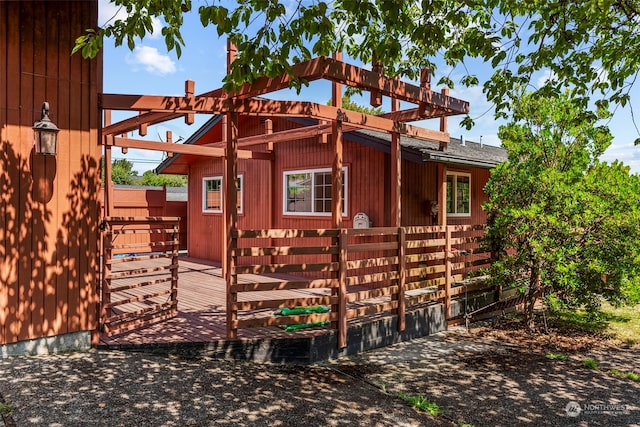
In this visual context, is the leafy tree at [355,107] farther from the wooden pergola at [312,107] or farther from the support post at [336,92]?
the support post at [336,92]

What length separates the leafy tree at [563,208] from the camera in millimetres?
5609

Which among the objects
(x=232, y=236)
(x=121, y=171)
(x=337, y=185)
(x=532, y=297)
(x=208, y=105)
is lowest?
(x=532, y=297)

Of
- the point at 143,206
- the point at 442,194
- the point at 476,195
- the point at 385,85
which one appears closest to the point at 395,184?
the point at 385,85

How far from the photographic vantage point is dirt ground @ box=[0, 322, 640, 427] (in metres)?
3.22

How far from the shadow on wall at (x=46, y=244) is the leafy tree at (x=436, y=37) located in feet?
4.16

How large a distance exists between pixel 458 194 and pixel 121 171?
151 feet

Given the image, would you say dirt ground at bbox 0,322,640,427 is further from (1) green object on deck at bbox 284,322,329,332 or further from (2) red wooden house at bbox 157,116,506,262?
(2) red wooden house at bbox 157,116,506,262

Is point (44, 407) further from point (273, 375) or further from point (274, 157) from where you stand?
point (274, 157)

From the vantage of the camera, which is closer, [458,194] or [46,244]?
[46,244]

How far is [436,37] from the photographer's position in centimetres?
418

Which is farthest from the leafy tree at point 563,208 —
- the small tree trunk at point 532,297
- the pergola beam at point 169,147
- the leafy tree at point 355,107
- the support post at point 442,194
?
the leafy tree at point 355,107

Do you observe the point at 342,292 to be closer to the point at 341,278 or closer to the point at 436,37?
the point at 341,278

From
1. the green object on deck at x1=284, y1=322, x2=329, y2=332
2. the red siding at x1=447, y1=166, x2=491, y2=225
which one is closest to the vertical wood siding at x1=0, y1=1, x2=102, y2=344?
the green object on deck at x1=284, y1=322, x2=329, y2=332

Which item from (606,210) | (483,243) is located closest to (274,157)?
(483,243)
